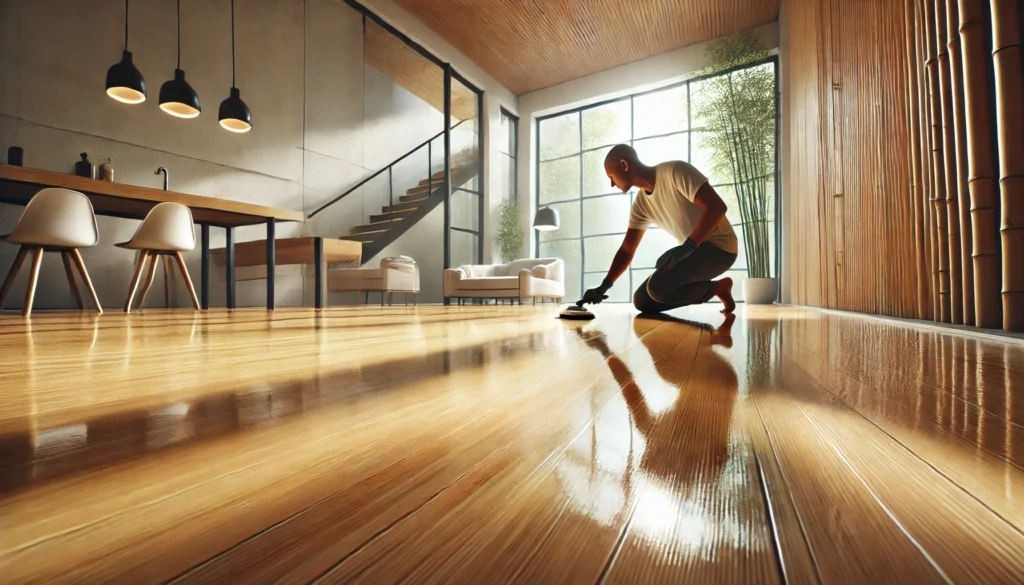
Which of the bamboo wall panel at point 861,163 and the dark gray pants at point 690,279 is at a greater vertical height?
the bamboo wall panel at point 861,163

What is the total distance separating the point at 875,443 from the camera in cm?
39

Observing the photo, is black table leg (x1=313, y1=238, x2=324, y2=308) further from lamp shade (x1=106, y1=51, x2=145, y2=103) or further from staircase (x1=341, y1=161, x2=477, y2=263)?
staircase (x1=341, y1=161, x2=477, y2=263)

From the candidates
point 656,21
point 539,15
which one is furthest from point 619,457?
point 656,21

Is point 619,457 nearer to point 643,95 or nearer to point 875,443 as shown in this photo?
point 875,443

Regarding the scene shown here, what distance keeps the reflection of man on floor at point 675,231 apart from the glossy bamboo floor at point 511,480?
195cm

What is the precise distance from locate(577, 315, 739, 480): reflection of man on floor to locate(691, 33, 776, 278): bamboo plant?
668 cm

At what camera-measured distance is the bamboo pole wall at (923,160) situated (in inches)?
55.6

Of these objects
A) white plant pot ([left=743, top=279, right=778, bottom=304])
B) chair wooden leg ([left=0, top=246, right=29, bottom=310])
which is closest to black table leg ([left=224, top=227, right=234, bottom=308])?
chair wooden leg ([left=0, top=246, right=29, bottom=310])

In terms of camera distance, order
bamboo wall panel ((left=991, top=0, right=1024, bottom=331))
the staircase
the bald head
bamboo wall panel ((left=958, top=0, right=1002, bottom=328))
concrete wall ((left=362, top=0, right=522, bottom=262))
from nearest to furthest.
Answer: bamboo wall panel ((left=991, top=0, right=1024, bottom=331)) < bamboo wall panel ((left=958, top=0, right=1002, bottom=328)) < the bald head < the staircase < concrete wall ((left=362, top=0, right=522, bottom=262))

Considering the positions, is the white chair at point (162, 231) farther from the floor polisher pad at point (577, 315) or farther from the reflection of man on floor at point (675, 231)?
the reflection of man on floor at point (675, 231)

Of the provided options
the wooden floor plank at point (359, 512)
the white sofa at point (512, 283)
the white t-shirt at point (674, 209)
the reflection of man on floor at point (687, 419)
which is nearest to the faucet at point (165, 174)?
the white sofa at point (512, 283)

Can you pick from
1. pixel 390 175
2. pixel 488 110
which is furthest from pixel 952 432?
pixel 488 110

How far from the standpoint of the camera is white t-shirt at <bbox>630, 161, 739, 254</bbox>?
2594 mm

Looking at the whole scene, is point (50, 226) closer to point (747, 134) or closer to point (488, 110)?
point (488, 110)
